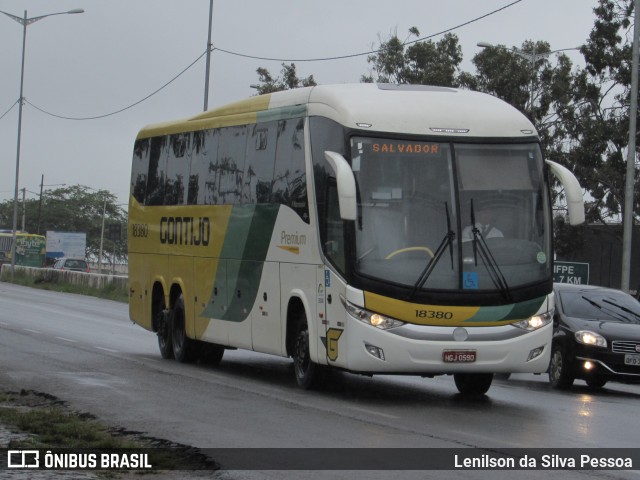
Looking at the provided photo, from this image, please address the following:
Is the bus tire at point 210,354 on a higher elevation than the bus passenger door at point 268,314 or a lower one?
lower

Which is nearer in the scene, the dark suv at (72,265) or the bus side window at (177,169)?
the bus side window at (177,169)

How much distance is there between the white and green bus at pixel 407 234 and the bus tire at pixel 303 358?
26mm

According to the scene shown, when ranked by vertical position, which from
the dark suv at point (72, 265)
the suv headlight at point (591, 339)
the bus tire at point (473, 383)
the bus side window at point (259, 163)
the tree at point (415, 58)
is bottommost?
the bus tire at point (473, 383)

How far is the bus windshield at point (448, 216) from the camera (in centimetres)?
1426

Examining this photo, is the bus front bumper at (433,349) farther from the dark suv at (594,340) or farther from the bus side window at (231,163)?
the bus side window at (231,163)

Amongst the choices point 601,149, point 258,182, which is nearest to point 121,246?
point 601,149

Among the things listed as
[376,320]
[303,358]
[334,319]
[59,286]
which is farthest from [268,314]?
[59,286]

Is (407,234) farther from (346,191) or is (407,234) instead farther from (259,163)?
(259,163)

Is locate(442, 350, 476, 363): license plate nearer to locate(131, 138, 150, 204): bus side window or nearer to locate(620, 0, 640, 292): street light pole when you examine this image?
locate(131, 138, 150, 204): bus side window

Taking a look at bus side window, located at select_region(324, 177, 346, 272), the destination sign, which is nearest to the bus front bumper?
bus side window, located at select_region(324, 177, 346, 272)

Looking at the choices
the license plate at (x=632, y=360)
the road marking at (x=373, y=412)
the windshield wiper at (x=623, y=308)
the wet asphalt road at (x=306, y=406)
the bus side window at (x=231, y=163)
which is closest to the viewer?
the wet asphalt road at (x=306, y=406)

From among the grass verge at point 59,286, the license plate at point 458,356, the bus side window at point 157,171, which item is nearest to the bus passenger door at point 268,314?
the license plate at point 458,356

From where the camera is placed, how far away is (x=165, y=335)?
2117 cm

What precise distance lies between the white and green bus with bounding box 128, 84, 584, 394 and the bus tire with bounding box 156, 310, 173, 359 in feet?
13.8
